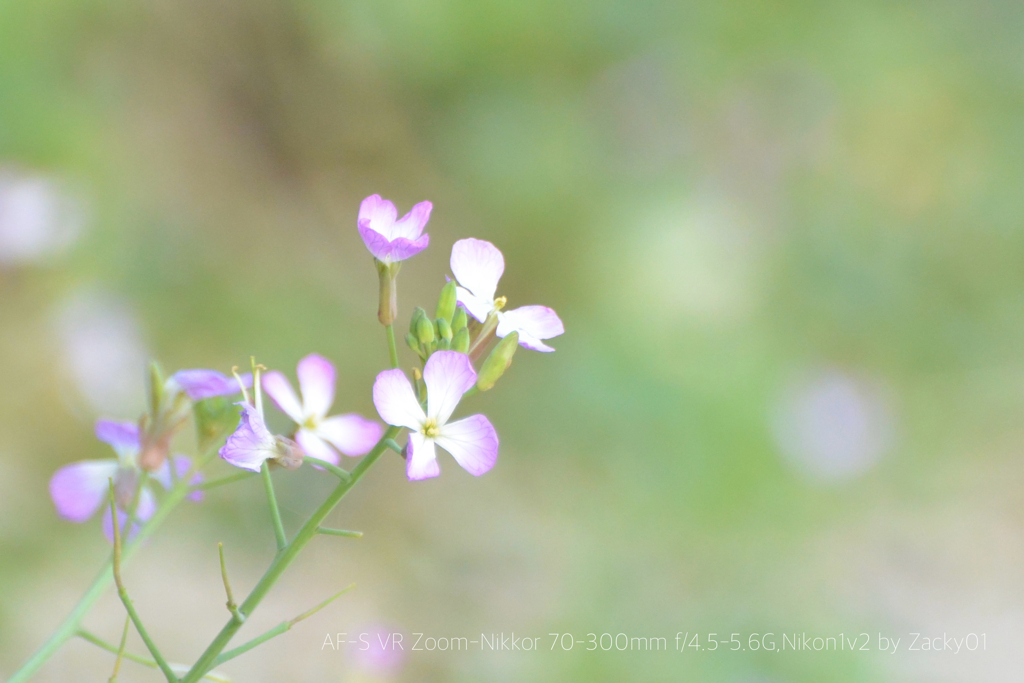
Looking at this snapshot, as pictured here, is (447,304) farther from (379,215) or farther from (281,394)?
(281,394)

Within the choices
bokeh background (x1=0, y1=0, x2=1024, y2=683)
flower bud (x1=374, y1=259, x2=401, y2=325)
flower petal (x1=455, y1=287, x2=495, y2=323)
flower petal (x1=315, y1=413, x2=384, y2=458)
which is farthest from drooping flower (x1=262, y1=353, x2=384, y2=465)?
bokeh background (x1=0, y1=0, x2=1024, y2=683)

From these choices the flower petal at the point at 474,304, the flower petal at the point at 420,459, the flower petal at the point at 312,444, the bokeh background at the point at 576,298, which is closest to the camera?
the flower petal at the point at 420,459

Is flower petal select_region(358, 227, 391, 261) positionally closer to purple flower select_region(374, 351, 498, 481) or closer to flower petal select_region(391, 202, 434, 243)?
flower petal select_region(391, 202, 434, 243)

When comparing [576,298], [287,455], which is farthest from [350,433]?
[576,298]

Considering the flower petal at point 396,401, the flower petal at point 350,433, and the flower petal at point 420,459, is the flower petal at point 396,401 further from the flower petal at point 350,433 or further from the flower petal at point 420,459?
the flower petal at point 350,433

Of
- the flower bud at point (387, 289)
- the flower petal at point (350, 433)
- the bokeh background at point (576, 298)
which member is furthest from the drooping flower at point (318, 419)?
the bokeh background at point (576, 298)

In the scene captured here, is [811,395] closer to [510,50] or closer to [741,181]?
[741,181]
